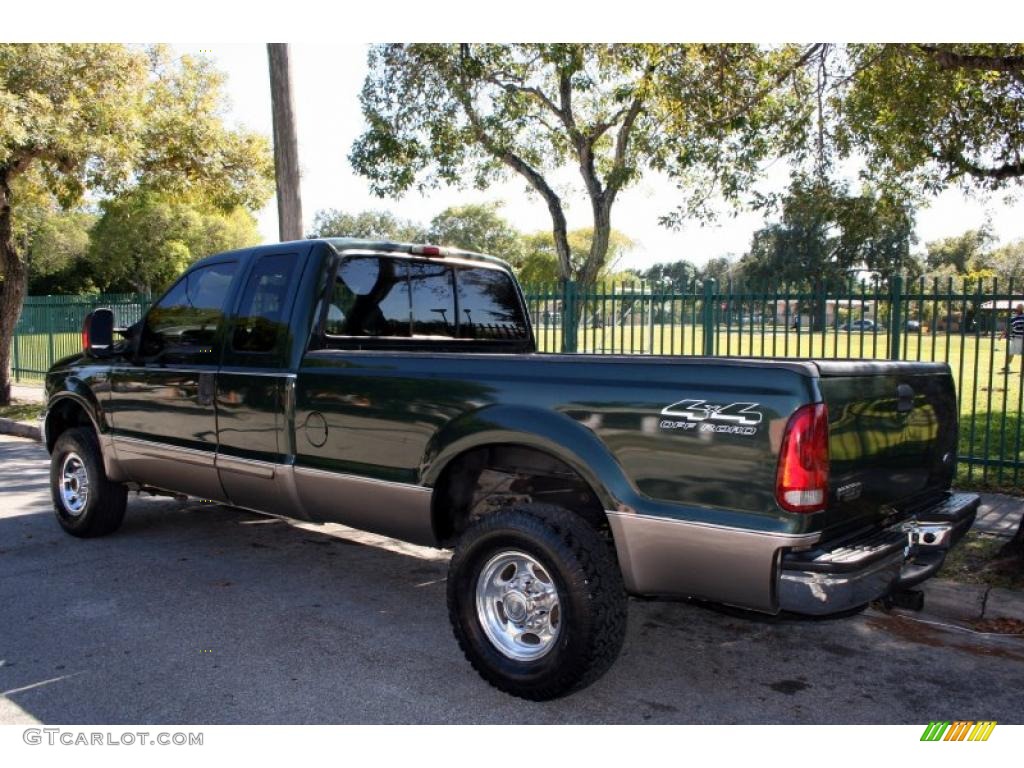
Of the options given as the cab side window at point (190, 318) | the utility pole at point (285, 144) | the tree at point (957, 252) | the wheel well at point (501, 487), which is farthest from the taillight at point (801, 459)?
the tree at point (957, 252)

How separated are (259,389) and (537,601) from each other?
83.7 inches

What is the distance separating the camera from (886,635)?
468cm

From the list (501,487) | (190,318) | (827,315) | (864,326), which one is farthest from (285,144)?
(501,487)

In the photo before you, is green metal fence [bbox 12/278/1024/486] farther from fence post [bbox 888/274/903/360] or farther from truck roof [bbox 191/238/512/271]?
truck roof [bbox 191/238/512/271]

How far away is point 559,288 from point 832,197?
380 cm

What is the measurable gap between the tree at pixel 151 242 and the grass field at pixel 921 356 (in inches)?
1181

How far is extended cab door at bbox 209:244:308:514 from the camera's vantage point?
485 cm

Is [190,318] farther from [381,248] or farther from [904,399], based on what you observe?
[904,399]

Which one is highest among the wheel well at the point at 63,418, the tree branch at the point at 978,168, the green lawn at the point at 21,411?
the tree branch at the point at 978,168

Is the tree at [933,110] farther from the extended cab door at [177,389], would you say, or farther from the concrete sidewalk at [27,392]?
the concrete sidewalk at [27,392]

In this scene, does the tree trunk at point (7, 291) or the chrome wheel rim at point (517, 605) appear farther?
the tree trunk at point (7, 291)

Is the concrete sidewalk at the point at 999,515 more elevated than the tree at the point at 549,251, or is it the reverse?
the tree at the point at 549,251
